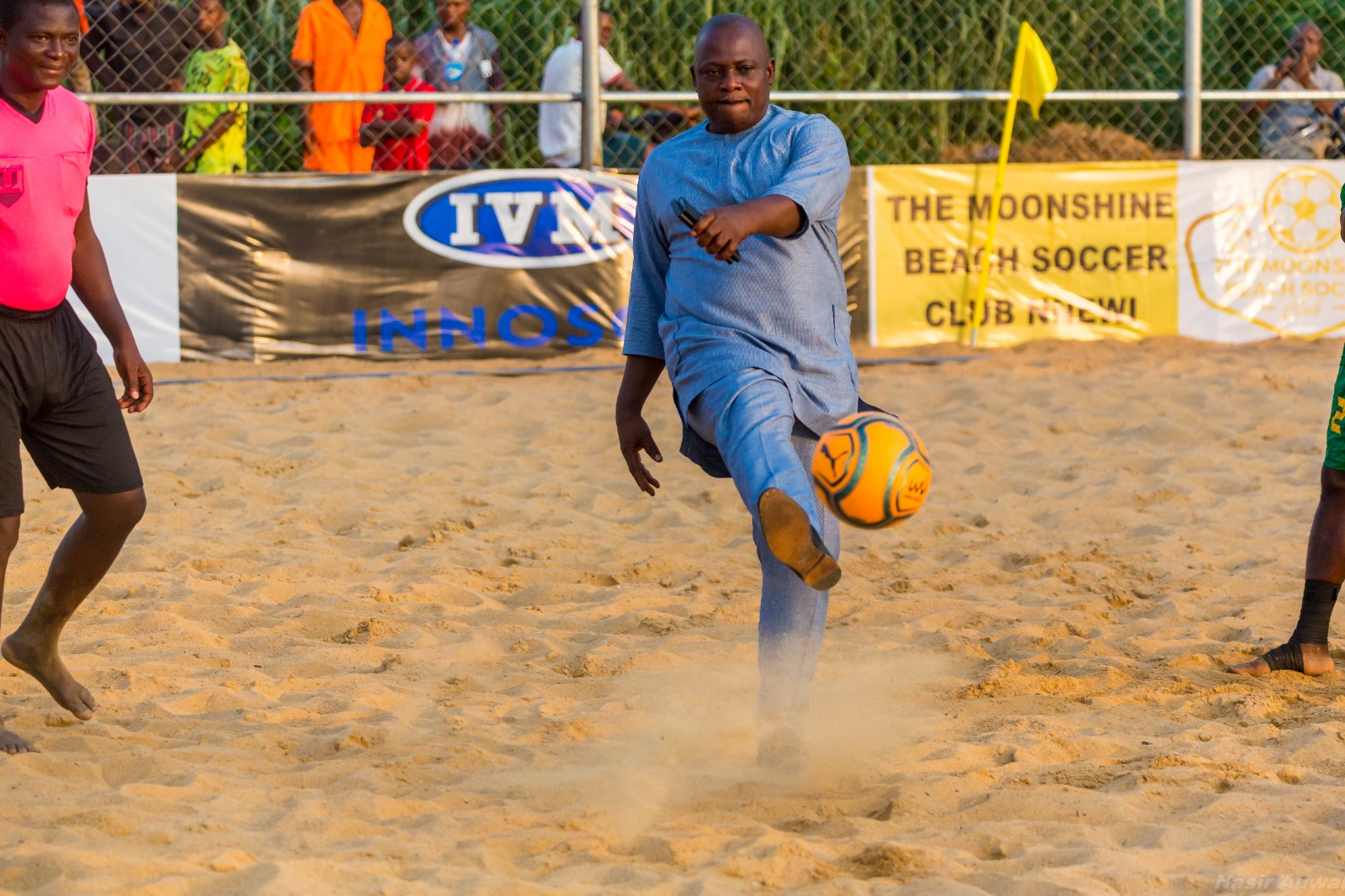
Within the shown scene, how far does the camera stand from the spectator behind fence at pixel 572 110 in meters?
9.54

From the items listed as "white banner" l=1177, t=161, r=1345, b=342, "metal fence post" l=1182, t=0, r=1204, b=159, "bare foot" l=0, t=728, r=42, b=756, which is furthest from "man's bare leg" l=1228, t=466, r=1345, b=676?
"metal fence post" l=1182, t=0, r=1204, b=159

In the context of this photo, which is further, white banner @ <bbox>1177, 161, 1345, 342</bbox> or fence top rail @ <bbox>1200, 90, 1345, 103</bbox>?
white banner @ <bbox>1177, 161, 1345, 342</bbox>

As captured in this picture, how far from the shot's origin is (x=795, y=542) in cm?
316

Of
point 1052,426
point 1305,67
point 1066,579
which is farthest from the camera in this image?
point 1305,67

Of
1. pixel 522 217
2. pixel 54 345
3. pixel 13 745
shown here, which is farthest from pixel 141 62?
pixel 13 745

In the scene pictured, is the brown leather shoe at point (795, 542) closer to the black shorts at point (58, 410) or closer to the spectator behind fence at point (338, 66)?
the black shorts at point (58, 410)

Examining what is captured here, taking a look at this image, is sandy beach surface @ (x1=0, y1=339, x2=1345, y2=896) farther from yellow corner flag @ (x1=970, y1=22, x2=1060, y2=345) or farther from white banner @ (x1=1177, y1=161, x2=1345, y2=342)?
white banner @ (x1=1177, y1=161, x2=1345, y2=342)

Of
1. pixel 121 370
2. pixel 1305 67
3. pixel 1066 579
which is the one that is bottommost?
pixel 1066 579

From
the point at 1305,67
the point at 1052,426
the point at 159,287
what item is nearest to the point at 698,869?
the point at 1052,426

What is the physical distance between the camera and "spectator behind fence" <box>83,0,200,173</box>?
30.2 ft

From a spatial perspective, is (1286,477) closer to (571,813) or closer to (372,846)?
(571,813)

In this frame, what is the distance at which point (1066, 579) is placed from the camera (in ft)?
18.0

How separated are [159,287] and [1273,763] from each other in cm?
728

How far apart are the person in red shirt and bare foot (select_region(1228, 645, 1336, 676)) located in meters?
6.64
